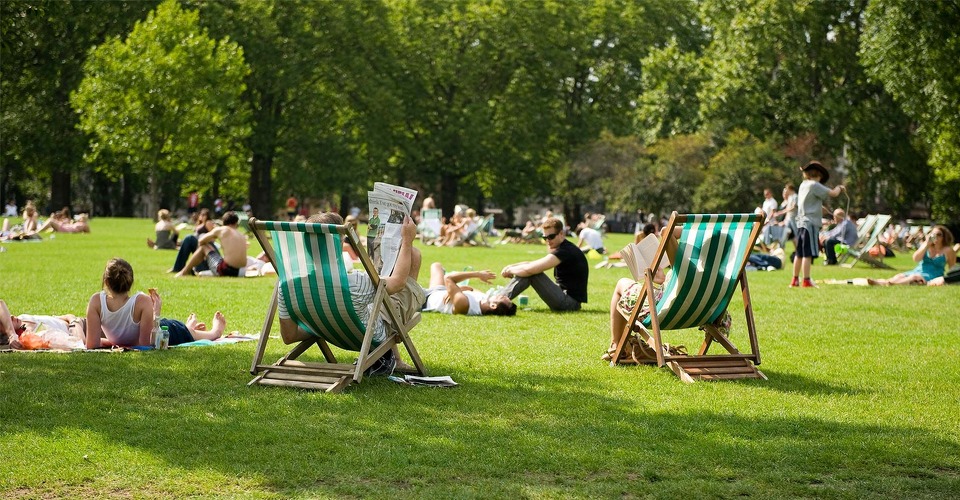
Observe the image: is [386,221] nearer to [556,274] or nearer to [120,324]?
[120,324]

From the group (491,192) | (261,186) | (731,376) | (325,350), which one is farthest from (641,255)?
(491,192)

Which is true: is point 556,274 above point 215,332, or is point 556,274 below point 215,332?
above

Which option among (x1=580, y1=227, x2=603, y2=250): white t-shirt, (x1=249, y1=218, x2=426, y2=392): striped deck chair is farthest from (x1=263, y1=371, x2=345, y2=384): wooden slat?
(x1=580, y1=227, x2=603, y2=250): white t-shirt

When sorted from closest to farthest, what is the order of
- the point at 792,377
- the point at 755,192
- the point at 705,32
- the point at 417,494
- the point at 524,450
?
the point at 417,494, the point at 524,450, the point at 792,377, the point at 755,192, the point at 705,32

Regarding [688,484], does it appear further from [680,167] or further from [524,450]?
[680,167]

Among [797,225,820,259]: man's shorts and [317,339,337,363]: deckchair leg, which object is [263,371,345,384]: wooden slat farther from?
[797,225,820,259]: man's shorts

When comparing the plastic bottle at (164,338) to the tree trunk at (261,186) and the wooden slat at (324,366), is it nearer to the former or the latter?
the wooden slat at (324,366)

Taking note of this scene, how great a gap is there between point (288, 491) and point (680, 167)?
165ft

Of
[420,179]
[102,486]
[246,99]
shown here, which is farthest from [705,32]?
[102,486]

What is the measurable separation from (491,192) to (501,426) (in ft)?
196

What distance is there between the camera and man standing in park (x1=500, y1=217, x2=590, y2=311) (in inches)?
494

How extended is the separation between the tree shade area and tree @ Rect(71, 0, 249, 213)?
10 centimetres

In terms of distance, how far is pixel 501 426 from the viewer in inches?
257

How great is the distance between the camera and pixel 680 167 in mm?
54031
